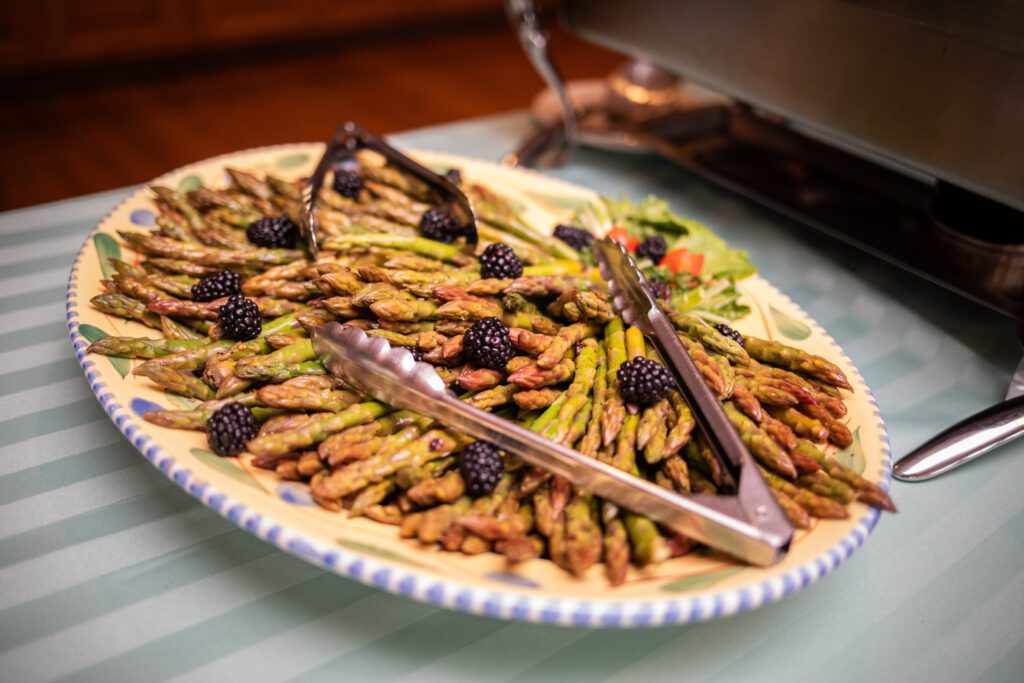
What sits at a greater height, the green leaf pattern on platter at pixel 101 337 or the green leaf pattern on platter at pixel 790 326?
the green leaf pattern on platter at pixel 790 326

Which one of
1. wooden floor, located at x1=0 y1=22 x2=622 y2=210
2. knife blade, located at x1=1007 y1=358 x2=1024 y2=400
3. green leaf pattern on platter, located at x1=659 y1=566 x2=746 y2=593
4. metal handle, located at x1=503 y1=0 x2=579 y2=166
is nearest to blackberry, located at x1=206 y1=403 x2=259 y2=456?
green leaf pattern on platter, located at x1=659 y1=566 x2=746 y2=593

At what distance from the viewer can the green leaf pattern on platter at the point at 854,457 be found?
1622 millimetres

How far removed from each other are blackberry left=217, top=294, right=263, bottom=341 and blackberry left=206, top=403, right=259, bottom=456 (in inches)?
12.8

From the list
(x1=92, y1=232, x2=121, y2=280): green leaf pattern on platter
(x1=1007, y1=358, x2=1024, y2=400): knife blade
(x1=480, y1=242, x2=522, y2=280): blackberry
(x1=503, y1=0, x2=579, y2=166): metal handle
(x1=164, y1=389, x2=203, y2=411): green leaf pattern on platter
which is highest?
(x1=503, y1=0, x2=579, y2=166): metal handle

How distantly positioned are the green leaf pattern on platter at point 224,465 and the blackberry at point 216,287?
60 centimetres

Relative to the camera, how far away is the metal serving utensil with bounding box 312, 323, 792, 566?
4.37 feet

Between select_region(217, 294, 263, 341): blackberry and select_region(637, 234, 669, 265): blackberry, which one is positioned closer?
select_region(217, 294, 263, 341): blackberry

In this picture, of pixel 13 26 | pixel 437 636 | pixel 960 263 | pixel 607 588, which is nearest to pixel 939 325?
pixel 960 263

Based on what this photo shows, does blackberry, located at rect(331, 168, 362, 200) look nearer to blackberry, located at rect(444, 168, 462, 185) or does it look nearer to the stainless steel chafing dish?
blackberry, located at rect(444, 168, 462, 185)

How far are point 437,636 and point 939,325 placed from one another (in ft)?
6.23

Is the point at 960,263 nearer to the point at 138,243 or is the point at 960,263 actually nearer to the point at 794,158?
the point at 794,158

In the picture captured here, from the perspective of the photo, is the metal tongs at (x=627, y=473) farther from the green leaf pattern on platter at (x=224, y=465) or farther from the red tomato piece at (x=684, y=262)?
the red tomato piece at (x=684, y=262)

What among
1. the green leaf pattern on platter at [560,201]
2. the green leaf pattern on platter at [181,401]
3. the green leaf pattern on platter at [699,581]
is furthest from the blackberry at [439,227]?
the green leaf pattern on platter at [699,581]

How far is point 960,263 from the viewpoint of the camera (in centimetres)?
237
